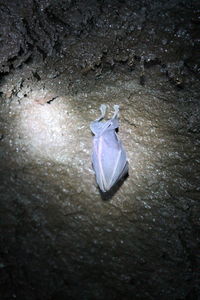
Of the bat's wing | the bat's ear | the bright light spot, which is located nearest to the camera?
the bat's wing

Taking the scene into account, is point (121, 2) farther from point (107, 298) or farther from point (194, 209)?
point (107, 298)

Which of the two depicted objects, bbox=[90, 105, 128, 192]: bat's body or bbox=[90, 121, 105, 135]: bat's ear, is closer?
bbox=[90, 105, 128, 192]: bat's body

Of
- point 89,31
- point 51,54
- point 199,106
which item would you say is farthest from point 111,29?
point 199,106

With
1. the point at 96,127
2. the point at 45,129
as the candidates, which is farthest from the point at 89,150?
the point at 45,129

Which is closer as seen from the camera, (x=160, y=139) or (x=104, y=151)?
(x=104, y=151)

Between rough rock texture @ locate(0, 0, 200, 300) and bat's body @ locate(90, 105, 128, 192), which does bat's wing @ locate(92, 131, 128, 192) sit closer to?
bat's body @ locate(90, 105, 128, 192)

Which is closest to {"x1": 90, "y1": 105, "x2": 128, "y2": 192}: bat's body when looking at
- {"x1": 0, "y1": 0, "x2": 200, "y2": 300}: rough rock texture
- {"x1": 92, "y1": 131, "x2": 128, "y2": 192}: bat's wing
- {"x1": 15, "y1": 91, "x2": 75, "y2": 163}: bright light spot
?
{"x1": 92, "y1": 131, "x2": 128, "y2": 192}: bat's wing
